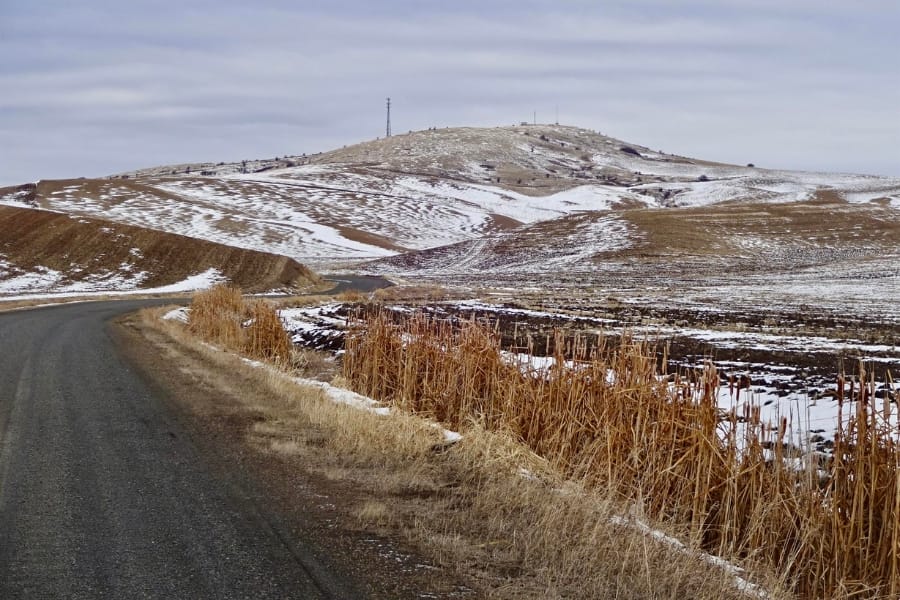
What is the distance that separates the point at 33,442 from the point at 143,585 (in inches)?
201

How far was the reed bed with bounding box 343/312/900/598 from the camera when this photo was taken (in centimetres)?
739

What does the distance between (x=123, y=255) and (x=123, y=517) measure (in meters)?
58.4

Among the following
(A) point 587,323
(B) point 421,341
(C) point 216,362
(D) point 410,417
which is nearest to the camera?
(D) point 410,417

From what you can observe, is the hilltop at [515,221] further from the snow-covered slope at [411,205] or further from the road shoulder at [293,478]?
the road shoulder at [293,478]

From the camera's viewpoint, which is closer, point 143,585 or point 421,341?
point 143,585

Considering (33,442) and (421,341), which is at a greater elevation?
(421,341)

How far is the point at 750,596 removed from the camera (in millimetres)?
6508

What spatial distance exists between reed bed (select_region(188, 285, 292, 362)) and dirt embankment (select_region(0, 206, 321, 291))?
26846 mm

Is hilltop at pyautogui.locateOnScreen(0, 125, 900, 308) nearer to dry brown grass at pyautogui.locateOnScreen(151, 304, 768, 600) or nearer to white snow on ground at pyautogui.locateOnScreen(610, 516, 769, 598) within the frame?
dry brown grass at pyautogui.locateOnScreen(151, 304, 768, 600)

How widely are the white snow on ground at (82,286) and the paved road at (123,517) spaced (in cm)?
4012

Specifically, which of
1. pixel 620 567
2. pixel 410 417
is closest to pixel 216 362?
pixel 410 417

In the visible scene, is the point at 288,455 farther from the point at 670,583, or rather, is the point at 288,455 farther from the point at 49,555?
the point at 670,583

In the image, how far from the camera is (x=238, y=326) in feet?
75.2

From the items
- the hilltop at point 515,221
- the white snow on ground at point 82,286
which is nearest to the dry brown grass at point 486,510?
the hilltop at point 515,221
